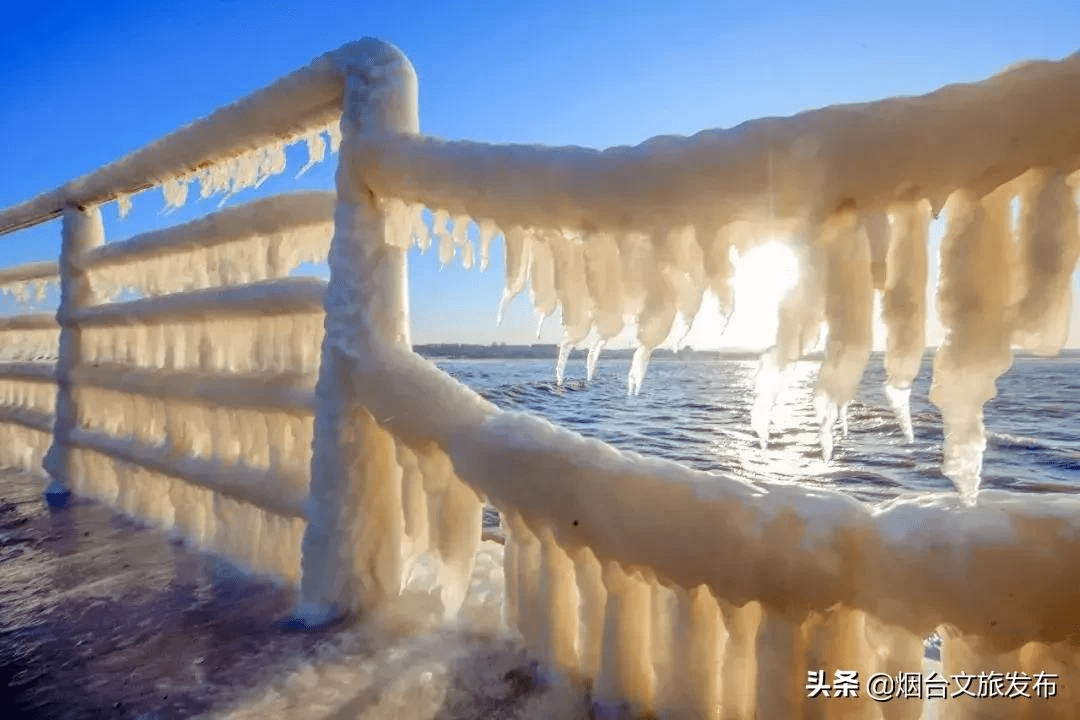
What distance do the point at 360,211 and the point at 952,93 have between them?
5.83ft

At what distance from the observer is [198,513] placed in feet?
10.1

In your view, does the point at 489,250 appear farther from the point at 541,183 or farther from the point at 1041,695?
the point at 1041,695

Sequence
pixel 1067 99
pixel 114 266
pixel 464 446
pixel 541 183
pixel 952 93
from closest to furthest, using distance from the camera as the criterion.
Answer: pixel 1067 99, pixel 952 93, pixel 541 183, pixel 464 446, pixel 114 266

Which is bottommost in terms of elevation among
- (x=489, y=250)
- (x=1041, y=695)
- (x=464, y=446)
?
(x=1041, y=695)

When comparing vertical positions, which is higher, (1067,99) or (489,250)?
(1067,99)

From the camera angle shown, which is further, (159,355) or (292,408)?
(159,355)

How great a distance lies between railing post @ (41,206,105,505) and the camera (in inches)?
164

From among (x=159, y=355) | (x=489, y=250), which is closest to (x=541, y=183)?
(x=489, y=250)

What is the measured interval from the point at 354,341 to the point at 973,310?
179cm

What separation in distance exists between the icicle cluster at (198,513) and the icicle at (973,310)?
7.60 feet

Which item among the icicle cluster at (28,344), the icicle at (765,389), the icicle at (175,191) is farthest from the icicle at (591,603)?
the icicle cluster at (28,344)

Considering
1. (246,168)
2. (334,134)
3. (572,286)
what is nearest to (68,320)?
(246,168)

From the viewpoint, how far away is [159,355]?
11.4ft

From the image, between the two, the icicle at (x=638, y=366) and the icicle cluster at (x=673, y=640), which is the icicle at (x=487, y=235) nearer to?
the icicle at (x=638, y=366)
